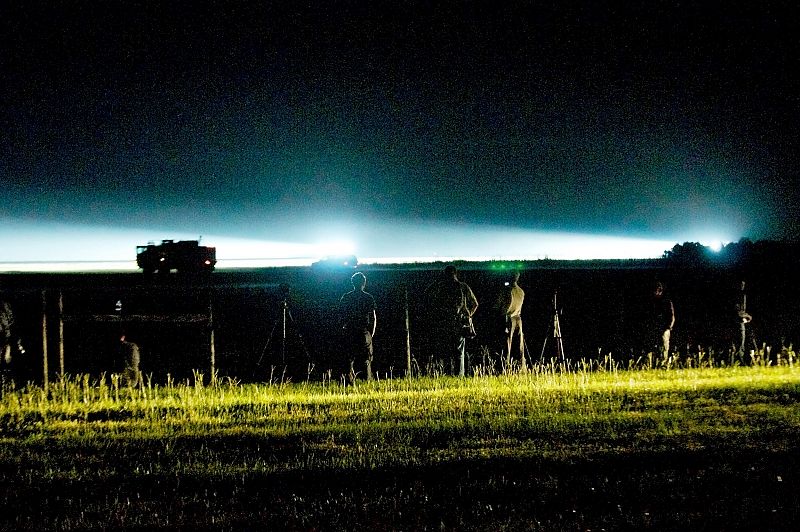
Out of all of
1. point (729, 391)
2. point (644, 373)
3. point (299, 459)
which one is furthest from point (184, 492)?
point (644, 373)

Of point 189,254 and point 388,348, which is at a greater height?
point 189,254

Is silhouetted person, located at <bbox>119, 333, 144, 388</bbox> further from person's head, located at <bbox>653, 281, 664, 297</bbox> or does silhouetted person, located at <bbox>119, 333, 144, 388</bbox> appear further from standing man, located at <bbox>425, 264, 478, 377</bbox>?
person's head, located at <bbox>653, 281, 664, 297</bbox>

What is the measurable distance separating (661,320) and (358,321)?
6915mm

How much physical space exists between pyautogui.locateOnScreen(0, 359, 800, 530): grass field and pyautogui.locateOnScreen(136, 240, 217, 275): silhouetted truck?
81.3ft

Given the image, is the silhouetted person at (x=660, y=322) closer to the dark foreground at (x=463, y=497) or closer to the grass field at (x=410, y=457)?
the grass field at (x=410, y=457)

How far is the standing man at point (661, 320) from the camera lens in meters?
17.0

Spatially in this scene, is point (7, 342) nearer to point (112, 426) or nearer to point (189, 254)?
point (112, 426)

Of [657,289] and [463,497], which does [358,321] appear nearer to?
[657,289]

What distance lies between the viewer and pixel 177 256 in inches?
1517

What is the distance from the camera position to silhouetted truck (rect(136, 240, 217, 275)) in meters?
38.5

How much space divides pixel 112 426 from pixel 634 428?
743 cm

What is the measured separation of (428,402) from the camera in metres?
12.6

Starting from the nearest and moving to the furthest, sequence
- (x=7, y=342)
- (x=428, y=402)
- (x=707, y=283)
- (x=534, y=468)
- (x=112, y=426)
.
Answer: (x=534, y=468)
(x=112, y=426)
(x=428, y=402)
(x=7, y=342)
(x=707, y=283)

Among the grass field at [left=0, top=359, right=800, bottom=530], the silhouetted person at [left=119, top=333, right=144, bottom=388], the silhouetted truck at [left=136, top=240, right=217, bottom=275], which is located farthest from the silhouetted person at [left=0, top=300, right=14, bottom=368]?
the silhouetted truck at [left=136, top=240, right=217, bottom=275]
